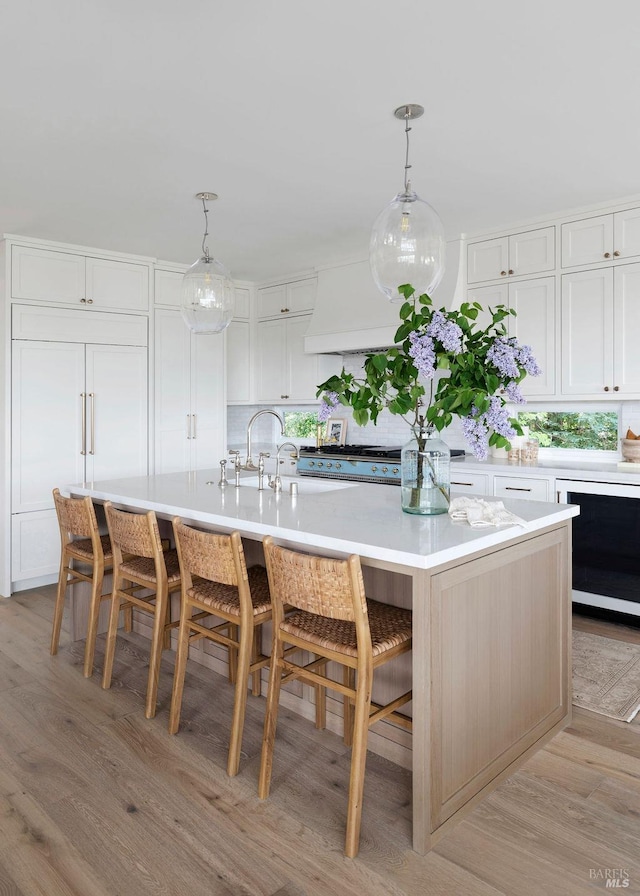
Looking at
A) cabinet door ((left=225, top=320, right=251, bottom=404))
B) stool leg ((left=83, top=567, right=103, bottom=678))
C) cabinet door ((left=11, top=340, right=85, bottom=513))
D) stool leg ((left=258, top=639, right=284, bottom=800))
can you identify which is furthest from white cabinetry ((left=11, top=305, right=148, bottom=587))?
stool leg ((left=258, top=639, right=284, bottom=800))

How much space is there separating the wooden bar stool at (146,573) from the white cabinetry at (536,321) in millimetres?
2693

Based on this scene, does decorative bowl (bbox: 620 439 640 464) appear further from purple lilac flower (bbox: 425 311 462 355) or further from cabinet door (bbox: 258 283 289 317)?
cabinet door (bbox: 258 283 289 317)

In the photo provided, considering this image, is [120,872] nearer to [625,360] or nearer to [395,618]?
[395,618]

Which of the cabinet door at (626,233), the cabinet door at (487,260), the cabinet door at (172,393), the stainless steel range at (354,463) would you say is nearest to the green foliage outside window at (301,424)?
the stainless steel range at (354,463)

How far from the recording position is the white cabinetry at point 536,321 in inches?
164

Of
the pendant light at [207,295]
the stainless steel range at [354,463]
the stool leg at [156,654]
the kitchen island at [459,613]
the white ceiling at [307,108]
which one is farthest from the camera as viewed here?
the stainless steel range at [354,463]

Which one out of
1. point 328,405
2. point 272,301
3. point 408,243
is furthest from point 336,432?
point 408,243

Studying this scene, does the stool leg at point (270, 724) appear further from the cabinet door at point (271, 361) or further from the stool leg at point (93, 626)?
the cabinet door at point (271, 361)

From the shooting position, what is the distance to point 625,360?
151 inches

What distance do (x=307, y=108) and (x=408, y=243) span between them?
81cm

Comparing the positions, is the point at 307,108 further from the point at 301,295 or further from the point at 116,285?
the point at 301,295

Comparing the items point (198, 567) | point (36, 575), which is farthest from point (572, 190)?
point (36, 575)

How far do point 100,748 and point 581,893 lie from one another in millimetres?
1720

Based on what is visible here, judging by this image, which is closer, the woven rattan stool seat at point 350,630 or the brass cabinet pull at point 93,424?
the woven rattan stool seat at point 350,630
